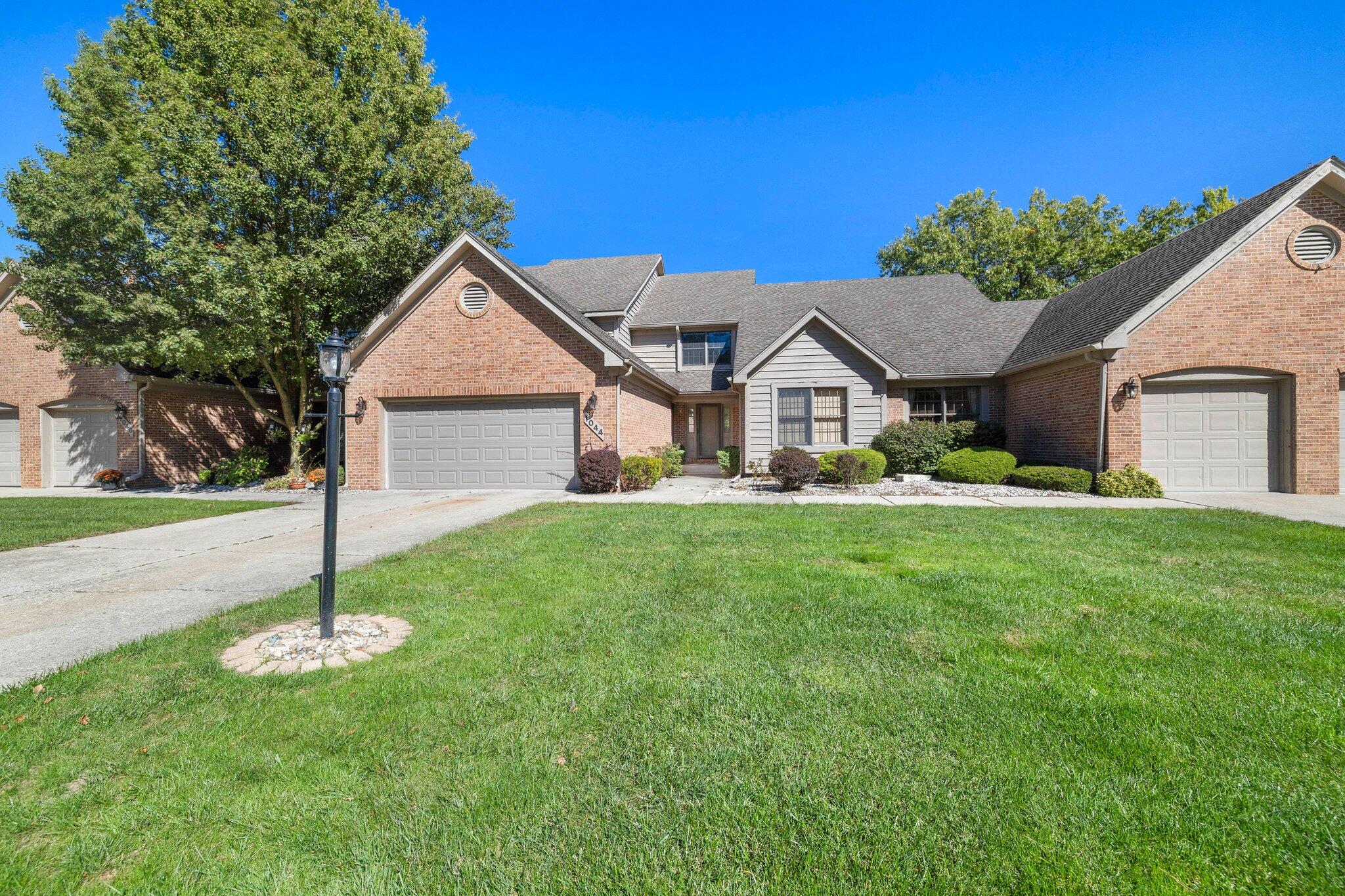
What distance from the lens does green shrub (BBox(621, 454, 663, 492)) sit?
42.8 ft

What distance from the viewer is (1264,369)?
11477mm

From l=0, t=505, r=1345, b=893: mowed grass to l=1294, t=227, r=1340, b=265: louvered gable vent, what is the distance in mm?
11441

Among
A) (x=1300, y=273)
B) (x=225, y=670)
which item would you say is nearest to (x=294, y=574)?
(x=225, y=670)

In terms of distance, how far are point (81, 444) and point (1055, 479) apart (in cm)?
2644

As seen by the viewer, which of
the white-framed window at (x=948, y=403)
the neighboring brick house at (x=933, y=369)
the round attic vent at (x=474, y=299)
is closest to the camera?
the neighboring brick house at (x=933, y=369)

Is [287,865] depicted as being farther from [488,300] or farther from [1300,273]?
[1300,273]

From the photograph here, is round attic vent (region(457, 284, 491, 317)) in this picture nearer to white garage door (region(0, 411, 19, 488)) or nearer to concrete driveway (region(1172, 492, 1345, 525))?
white garage door (region(0, 411, 19, 488))

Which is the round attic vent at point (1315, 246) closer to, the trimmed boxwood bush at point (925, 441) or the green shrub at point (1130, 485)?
the green shrub at point (1130, 485)

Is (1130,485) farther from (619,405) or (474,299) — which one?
(474,299)

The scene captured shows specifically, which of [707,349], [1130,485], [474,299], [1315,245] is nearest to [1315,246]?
[1315,245]

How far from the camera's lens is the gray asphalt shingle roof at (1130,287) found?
460 inches

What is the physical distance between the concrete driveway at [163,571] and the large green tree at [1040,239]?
95.0ft

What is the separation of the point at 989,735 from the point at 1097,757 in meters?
0.43

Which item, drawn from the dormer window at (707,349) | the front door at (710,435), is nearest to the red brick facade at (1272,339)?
the dormer window at (707,349)
